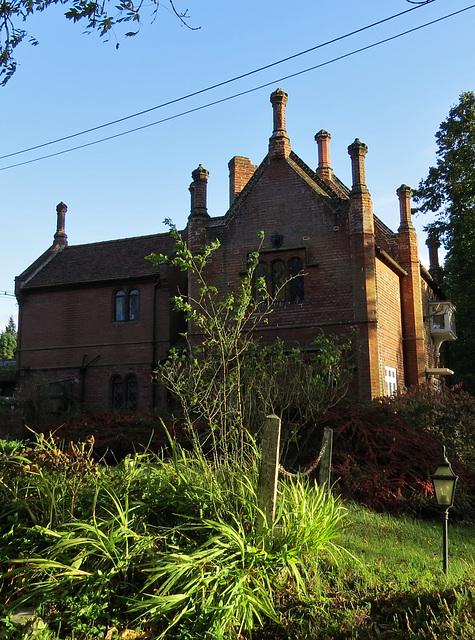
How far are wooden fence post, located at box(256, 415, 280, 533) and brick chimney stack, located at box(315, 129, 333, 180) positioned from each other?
1974 cm

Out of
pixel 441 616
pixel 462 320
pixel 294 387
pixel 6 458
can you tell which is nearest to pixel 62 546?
pixel 6 458

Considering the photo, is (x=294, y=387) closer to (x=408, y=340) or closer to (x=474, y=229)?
(x=408, y=340)

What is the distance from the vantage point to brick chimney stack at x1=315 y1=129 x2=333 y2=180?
24.4 m

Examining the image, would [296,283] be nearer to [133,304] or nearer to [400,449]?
[133,304]

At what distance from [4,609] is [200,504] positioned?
1.94 metres

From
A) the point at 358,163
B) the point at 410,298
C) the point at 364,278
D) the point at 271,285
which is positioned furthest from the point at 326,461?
the point at 410,298

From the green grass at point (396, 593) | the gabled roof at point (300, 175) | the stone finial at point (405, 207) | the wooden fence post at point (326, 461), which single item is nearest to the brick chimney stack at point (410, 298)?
the stone finial at point (405, 207)

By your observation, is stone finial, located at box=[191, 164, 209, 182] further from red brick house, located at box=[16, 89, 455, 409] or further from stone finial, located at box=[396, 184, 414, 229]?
stone finial, located at box=[396, 184, 414, 229]

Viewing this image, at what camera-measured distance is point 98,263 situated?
2780cm

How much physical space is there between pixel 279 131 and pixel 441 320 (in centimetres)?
1169

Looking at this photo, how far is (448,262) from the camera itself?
1588 inches

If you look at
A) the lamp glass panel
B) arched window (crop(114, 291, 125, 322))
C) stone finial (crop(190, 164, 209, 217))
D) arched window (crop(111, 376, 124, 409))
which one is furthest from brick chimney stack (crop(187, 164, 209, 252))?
the lamp glass panel

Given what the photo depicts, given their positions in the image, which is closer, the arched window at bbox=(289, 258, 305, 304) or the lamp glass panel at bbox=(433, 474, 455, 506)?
the lamp glass panel at bbox=(433, 474, 455, 506)

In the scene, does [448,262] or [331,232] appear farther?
[448,262]
